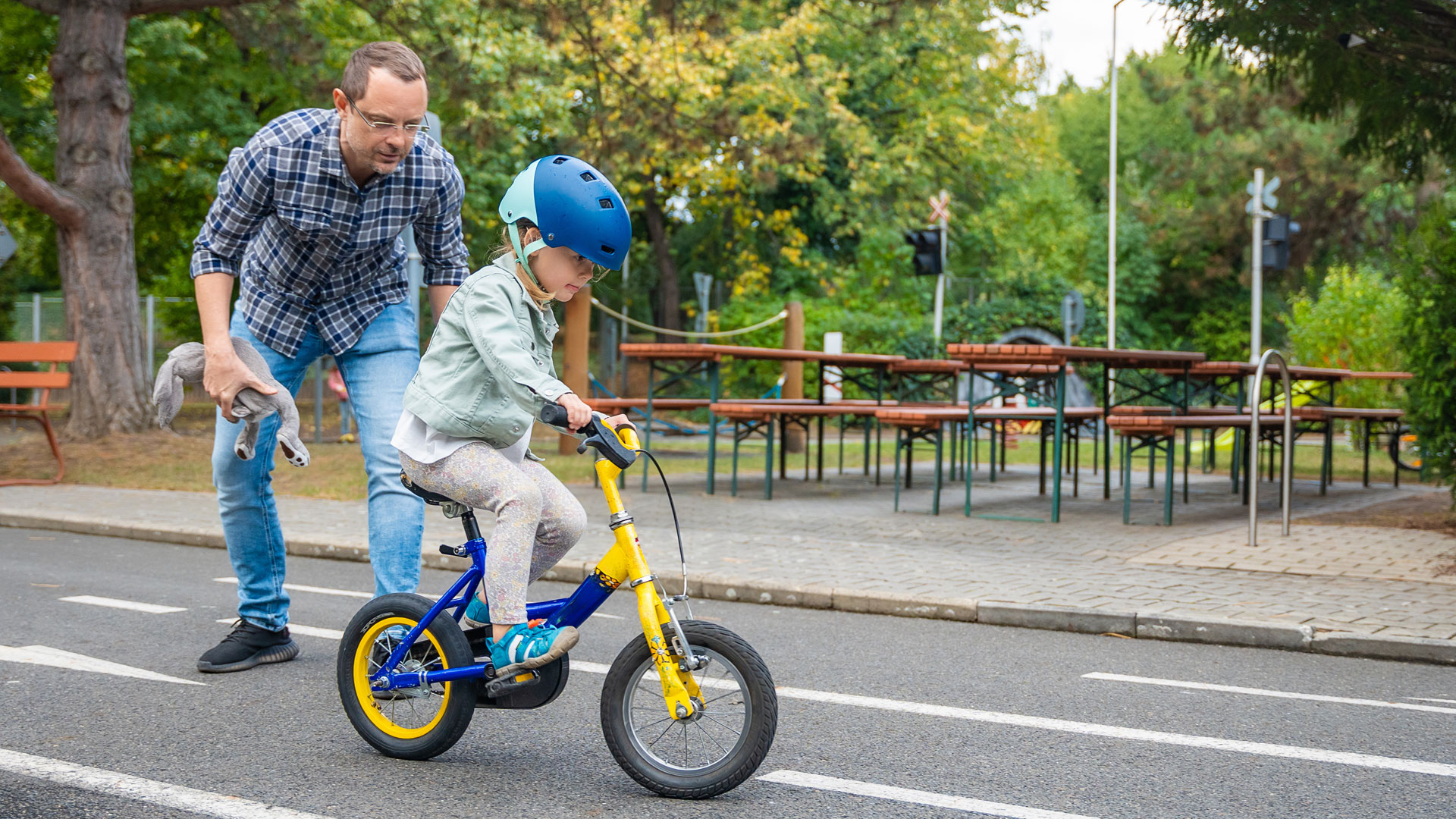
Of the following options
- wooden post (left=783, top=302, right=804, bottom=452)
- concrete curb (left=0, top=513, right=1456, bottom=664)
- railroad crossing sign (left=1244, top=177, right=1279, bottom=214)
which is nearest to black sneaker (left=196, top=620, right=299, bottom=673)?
concrete curb (left=0, top=513, right=1456, bottom=664)

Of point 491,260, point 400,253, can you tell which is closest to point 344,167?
point 400,253

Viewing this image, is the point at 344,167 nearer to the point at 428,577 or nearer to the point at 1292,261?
the point at 428,577

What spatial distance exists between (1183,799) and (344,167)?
307 cm

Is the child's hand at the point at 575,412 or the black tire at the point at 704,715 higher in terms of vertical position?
the child's hand at the point at 575,412

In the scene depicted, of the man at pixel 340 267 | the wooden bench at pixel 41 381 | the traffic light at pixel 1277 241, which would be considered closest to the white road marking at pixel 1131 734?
the man at pixel 340 267

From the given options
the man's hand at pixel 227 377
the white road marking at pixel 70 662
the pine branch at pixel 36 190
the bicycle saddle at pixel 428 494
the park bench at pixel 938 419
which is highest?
the pine branch at pixel 36 190

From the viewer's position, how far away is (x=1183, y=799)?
355cm

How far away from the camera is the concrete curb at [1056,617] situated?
5723 millimetres

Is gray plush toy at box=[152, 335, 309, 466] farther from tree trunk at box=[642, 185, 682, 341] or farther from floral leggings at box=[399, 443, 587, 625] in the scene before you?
tree trunk at box=[642, 185, 682, 341]

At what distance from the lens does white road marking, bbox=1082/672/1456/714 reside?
15.6 feet

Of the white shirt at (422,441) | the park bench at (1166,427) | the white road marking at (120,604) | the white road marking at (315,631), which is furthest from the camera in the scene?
the park bench at (1166,427)

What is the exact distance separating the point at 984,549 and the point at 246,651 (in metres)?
4.87

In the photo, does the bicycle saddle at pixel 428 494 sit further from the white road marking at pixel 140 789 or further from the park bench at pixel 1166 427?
the park bench at pixel 1166 427

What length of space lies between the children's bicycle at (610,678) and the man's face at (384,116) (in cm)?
108
